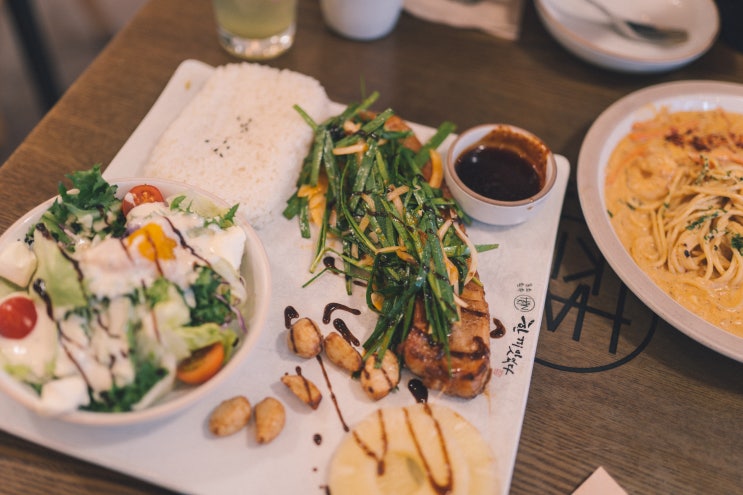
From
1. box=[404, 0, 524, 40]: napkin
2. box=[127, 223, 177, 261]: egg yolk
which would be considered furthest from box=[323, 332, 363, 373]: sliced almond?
box=[404, 0, 524, 40]: napkin

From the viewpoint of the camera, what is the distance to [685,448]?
5.67 ft

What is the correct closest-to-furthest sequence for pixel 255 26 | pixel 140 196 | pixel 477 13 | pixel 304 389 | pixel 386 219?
pixel 304 389
pixel 140 196
pixel 386 219
pixel 255 26
pixel 477 13

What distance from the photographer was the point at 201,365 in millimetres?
1514

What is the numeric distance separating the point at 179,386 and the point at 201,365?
10 centimetres

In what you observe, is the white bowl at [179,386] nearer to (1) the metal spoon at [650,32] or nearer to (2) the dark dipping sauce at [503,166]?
(2) the dark dipping sauce at [503,166]

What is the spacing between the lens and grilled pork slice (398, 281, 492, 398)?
1.65 metres

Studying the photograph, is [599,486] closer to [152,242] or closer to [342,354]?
[342,354]

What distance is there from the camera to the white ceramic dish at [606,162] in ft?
5.80

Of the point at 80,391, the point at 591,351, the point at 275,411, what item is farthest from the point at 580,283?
the point at 80,391

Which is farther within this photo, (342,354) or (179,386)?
(342,354)

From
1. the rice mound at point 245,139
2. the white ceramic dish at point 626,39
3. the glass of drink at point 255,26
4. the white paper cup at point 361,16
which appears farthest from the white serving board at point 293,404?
the white paper cup at point 361,16

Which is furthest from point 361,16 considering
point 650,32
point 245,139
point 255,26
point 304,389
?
point 304,389

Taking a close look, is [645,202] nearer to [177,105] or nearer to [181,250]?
[181,250]

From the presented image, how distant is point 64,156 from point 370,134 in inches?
47.8
